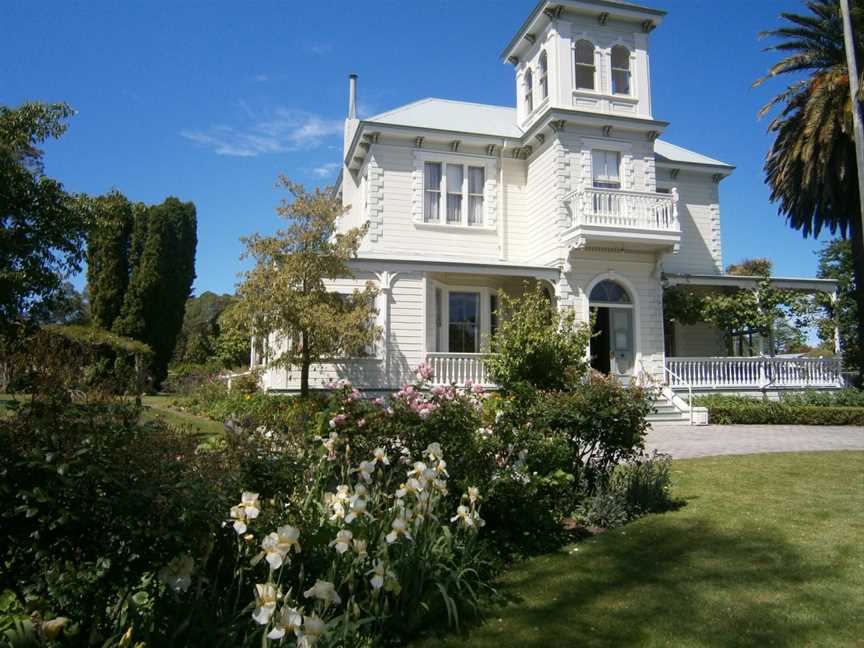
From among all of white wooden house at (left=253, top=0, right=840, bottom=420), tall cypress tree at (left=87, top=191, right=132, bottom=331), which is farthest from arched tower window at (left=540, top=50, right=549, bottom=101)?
tall cypress tree at (left=87, top=191, right=132, bottom=331)

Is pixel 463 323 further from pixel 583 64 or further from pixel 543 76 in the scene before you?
pixel 583 64

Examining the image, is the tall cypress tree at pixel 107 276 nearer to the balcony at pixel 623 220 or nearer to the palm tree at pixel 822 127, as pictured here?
the balcony at pixel 623 220

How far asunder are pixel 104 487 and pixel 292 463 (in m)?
1.34

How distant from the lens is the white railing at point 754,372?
1897cm

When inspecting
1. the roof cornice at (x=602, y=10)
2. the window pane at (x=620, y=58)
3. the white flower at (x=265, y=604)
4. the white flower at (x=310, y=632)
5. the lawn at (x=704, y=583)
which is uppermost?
the roof cornice at (x=602, y=10)

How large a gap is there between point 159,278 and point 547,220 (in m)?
16.2

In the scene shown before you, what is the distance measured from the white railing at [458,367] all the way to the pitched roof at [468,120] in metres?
7.08

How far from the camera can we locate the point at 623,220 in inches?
712

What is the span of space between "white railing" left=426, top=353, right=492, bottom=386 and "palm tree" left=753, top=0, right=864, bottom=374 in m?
13.0

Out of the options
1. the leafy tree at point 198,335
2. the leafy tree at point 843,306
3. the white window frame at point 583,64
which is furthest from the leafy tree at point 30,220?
the leafy tree at point 843,306

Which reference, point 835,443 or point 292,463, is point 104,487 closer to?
point 292,463

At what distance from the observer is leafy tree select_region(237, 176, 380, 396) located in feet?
46.1

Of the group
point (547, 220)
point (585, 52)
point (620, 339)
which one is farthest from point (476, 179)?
point (620, 339)

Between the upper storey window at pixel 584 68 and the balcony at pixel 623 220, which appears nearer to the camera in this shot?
the balcony at pixel 623 220
